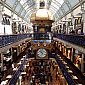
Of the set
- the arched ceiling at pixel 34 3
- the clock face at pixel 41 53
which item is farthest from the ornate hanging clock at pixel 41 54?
the arched ceiling at pixel 34 3

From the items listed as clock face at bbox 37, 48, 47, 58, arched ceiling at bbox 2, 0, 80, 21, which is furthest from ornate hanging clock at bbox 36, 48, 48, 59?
arched ceiling at bbox 2, 0, 80, 21

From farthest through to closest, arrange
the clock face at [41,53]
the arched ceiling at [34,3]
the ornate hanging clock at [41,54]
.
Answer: the arched ceiling at [34,3] → the clock face at [41,53] → the ornate hanging clock at [41,54]

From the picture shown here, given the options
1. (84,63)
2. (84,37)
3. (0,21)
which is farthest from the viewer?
(0,21)

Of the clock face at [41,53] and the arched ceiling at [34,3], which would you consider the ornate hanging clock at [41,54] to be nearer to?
the clock face at [41,53]

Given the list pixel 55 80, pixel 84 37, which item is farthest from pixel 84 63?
pixel 84 37

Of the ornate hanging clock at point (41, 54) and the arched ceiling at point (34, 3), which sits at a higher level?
the arched ceiling at point (34, 3)

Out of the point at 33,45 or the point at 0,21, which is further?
the point at 33,45

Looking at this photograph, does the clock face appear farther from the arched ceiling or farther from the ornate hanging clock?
the arched ceiling

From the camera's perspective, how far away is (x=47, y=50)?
26.3 meters

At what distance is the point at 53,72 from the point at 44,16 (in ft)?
22.5

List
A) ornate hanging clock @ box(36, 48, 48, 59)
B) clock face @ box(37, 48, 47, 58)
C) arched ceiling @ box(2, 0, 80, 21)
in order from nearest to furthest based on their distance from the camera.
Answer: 1. ornate hanging clock @ box(36, 48, 48, 59)
2. clock face @ box(37, 48, 47, 58)
3. arched ceiling @ box(2, 0, 80, 21)

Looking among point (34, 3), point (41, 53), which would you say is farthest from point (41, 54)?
point (34, 3)

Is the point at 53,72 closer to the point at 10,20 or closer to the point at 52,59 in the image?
the point at 52,59

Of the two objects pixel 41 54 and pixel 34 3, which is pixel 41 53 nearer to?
pixel 41 54
